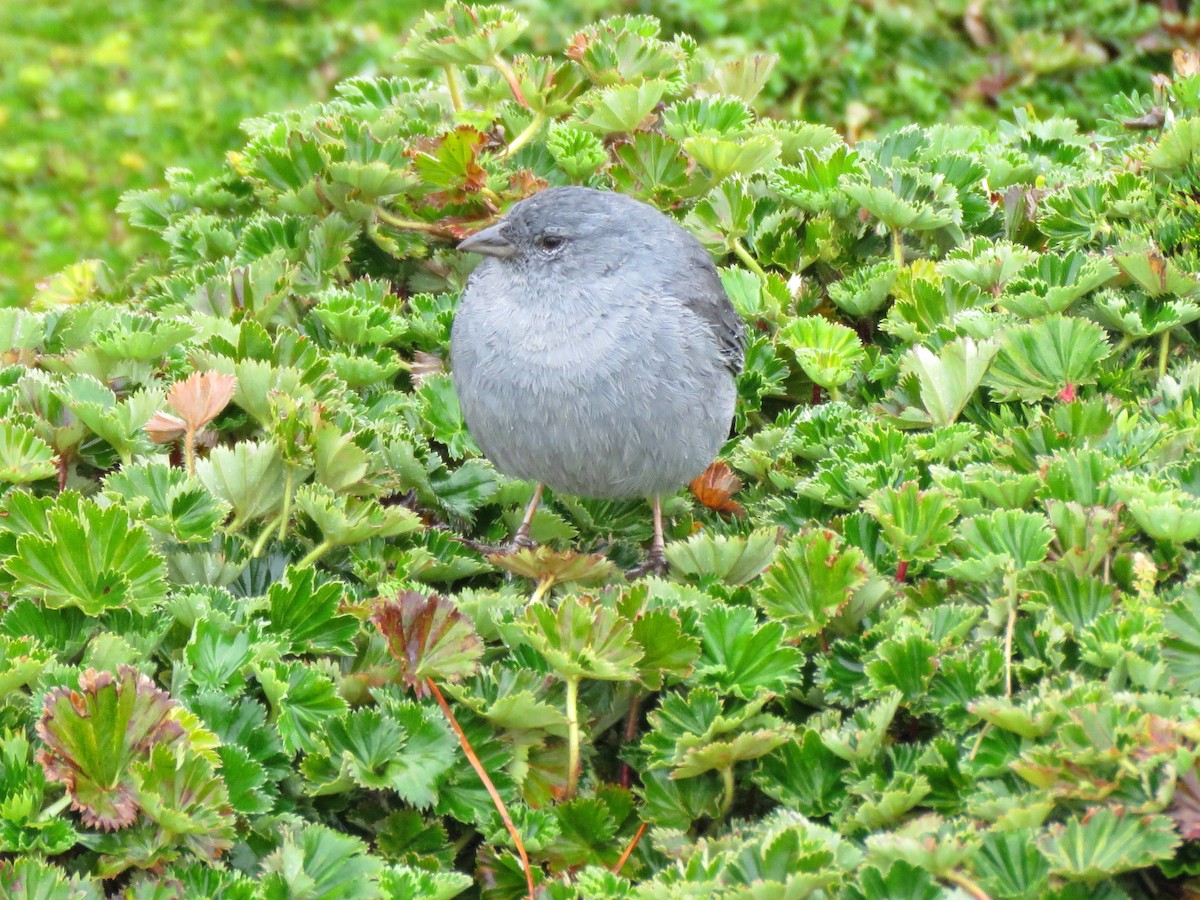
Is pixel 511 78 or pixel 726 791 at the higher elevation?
pixel 511 78

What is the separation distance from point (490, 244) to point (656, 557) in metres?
1.00

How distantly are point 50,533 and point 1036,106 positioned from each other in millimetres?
6190

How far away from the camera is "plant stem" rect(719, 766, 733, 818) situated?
245 cm

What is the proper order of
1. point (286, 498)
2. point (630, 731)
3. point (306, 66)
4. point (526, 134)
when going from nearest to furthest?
point (630, 731), point (286, 498), point (526, 134), point (306, 66)

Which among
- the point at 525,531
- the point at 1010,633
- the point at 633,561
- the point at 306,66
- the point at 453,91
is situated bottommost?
the point at 306,66

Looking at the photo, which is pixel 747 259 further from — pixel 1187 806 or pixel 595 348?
pixel 1187 806

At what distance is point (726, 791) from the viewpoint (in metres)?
2.47

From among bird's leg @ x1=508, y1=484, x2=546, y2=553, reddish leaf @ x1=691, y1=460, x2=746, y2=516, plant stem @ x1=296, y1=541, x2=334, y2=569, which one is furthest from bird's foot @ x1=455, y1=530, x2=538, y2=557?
reddish leaf @ x1=691, y1=460, x2=746, y2=516

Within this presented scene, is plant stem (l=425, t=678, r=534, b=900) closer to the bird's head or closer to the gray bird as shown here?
the gray bird

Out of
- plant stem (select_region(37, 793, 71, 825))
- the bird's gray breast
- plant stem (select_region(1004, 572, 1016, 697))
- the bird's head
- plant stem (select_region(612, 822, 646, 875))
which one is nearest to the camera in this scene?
plant stem (select_region(37, 793, 71, 825))

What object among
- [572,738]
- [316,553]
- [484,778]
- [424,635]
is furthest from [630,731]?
[316,553]

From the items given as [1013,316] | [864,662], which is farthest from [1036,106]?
[864,662]

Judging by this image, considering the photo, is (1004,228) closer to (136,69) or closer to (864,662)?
(864,662)

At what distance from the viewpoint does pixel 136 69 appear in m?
9.53
